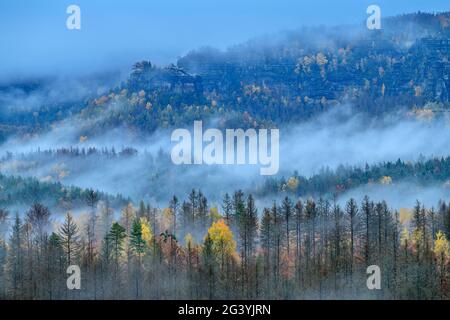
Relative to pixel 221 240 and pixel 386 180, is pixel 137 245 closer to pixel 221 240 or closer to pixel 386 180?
pixel 221 240

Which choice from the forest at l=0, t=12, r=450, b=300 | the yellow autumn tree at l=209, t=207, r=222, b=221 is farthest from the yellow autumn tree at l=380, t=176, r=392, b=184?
the yellow autumn tree at l=209, t=207, r=222, b=221

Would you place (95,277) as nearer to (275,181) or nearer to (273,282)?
(273,282)

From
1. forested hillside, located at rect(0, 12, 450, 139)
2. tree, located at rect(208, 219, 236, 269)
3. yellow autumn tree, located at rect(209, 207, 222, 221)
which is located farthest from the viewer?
forested hillside, located at rect(0, 12, 450, 139)

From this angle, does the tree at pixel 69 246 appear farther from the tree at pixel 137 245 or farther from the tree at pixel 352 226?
the tree at pixel 352 226

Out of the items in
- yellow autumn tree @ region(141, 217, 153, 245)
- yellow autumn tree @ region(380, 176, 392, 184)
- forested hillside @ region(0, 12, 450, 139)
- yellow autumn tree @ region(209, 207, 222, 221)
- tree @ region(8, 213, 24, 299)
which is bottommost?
tree @ region(8, 213, 24, 299)

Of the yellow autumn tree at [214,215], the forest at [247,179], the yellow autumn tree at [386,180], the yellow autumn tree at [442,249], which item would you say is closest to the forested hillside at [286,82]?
the forest at [247,179]

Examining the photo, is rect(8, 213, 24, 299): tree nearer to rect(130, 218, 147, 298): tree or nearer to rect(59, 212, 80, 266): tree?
rect(59, 212, 80, 266): tree
